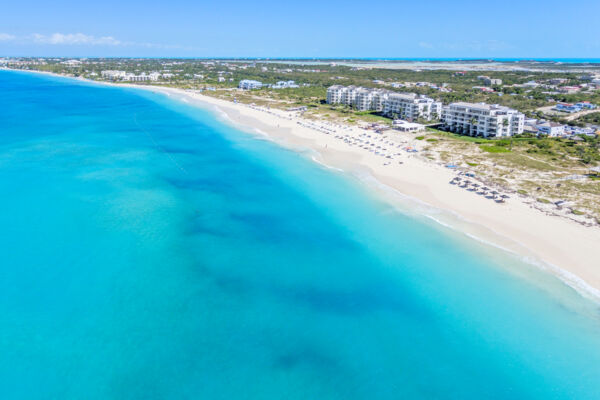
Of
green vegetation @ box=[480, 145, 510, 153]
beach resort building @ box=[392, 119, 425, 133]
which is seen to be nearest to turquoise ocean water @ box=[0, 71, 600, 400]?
green vegetation @ box=[480, 145, 510, 153]

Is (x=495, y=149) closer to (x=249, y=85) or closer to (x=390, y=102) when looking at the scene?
(x=390, y=102)

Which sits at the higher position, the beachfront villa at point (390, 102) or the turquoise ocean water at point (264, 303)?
the beachfront villa at point (390, 102)

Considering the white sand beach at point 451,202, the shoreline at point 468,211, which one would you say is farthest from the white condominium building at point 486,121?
the shoreline at point 468,211

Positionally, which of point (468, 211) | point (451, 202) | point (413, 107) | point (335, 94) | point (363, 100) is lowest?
point (468, 211)

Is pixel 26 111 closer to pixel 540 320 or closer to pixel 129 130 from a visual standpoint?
pixel 129 130

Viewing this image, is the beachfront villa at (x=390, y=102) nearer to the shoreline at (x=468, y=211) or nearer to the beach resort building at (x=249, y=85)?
the shoreline at (x=468, y=211)

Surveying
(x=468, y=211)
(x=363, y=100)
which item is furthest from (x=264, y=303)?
(x=363, y=100)

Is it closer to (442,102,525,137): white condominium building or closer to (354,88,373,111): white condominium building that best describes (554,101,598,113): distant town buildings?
(442,102,525,137): white condominium building
